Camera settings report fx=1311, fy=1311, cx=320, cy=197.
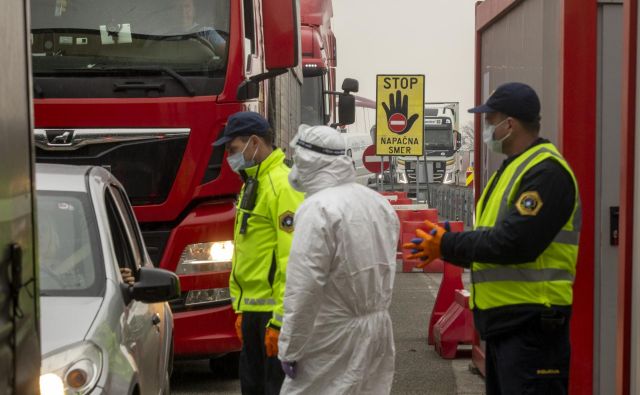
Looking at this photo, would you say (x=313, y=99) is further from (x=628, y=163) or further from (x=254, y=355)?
(x=628, y=163)

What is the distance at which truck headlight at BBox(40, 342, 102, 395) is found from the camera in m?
4.67

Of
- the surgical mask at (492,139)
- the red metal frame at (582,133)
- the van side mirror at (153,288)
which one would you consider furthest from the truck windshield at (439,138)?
the surgical mask at (492,139)

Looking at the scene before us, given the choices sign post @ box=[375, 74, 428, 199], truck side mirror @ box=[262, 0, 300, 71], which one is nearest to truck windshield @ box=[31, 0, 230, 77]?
truck side mirror @ box=[262, 0, 300, 71]

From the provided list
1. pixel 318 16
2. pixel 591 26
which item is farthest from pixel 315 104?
pixel 591 26

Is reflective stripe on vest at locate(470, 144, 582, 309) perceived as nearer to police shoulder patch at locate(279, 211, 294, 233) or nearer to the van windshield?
police shoulder patch at locate(279, 211, 294, 233)

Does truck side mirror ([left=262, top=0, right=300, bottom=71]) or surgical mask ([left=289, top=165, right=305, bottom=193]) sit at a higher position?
truck side mirror ([left=262, top=0, right=300, bottom=71])

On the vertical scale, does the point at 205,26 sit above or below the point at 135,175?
above

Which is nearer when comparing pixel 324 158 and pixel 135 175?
pixel 324 158

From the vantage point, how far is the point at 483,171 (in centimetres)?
951

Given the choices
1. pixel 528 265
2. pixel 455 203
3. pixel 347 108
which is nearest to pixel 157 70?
pixel 528 265

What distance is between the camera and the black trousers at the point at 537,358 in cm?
509

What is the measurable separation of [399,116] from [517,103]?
59.0 feet

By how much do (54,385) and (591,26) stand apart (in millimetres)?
3464

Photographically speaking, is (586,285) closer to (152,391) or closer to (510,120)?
(510,120)
